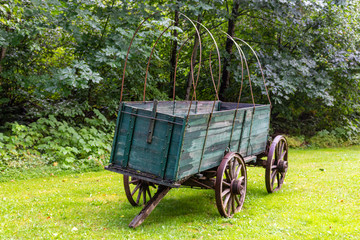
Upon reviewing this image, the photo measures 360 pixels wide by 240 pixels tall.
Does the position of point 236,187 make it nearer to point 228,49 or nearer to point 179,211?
point 179,211

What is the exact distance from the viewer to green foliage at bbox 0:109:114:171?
804cm

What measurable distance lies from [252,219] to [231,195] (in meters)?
0.45

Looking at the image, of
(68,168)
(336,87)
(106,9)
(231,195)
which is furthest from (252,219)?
(336,87)

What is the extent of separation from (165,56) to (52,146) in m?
6.67

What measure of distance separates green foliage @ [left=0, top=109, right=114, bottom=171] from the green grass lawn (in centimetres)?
70

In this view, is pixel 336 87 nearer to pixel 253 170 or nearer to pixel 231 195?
pixel 253 170

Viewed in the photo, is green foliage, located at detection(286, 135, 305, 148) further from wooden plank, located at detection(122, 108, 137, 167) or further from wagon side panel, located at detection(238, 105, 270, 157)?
wooden plank, located at detection(122, 108, 137, 167)

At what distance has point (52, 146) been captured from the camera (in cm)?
856

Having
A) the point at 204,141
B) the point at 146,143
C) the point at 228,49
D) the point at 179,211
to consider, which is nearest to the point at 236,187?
the point at 204,141

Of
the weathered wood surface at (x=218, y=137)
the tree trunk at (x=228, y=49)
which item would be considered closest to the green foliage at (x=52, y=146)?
the weathered wood surface at (x=218, y=137)

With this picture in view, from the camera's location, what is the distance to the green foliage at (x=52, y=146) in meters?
8.04

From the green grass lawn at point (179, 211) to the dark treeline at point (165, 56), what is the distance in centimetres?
298

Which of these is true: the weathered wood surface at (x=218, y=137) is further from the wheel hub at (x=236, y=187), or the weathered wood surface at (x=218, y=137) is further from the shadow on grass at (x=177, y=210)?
the shadow on grass at (x=177, y=210)

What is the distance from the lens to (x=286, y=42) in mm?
12461
